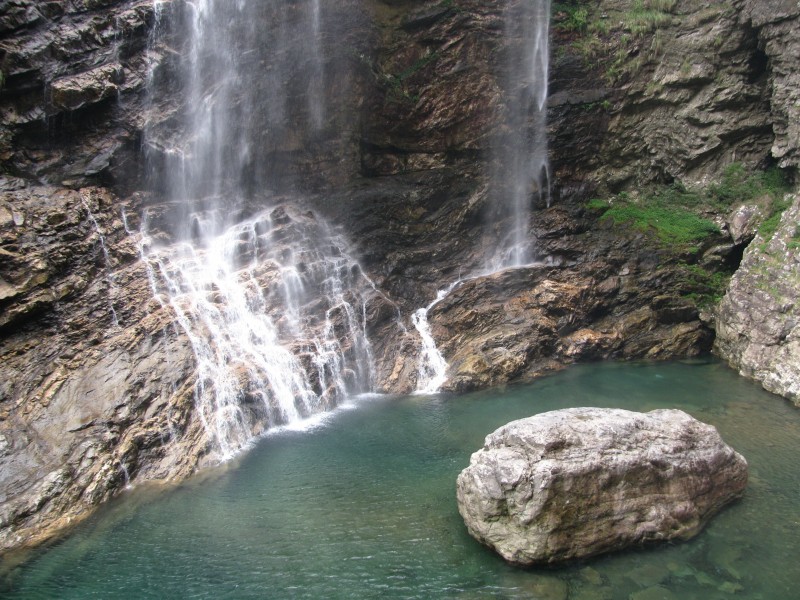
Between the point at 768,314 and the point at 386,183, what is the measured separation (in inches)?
506

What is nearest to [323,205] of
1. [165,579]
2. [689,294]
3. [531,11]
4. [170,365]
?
[170,365]

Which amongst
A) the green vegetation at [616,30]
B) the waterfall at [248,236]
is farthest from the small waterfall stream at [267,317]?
the green vegetation at [616,30]

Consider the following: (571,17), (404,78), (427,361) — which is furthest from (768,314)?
(404,78)

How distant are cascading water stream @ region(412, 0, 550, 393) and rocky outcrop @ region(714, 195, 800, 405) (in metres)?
7.33

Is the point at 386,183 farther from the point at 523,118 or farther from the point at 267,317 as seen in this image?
the point at 267,317

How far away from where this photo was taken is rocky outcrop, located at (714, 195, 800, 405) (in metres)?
14.2

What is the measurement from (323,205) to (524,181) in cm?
770

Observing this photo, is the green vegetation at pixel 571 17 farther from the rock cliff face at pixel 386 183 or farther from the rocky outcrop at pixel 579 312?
the rocky outcrop at pixel 579 312

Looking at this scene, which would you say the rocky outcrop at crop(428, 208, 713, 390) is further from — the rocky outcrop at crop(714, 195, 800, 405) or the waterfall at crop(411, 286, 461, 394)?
the rocky outcrop at crop(714, 195, 800, 405)

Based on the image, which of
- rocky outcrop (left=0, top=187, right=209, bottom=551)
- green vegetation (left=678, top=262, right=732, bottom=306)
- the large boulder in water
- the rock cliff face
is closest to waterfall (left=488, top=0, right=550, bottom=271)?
the rock cliff face

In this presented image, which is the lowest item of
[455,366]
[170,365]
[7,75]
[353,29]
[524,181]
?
[455,366]

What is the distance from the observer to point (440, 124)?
69.2ft

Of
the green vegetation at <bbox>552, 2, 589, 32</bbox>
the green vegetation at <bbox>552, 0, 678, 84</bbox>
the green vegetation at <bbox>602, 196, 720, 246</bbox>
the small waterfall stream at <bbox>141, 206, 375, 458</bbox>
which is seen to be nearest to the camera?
the small waterfall stream at <bbox>141, 206, 375, 458</bbox>

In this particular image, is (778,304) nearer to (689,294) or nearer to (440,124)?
(689,294)
